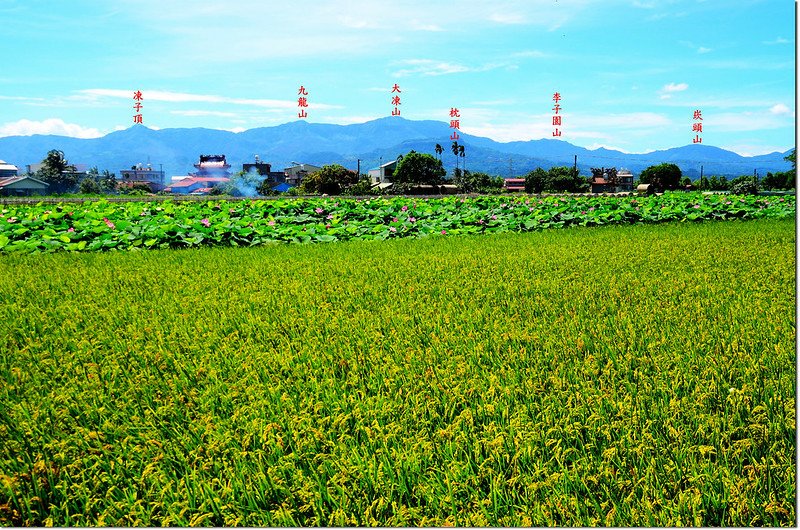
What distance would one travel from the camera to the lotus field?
945cm

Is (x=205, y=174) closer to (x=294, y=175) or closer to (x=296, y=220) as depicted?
(x=294, y=175)

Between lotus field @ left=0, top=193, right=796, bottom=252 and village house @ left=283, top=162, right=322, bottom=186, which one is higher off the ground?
village house @ left=283, top=162, right=322, bottom=186

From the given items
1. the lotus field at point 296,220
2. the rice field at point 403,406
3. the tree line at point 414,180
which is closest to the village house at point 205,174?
the tree line at point 414,180

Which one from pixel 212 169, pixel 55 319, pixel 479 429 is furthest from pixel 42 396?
pixel 212 169

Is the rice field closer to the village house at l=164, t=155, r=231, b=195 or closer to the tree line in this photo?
the tree line

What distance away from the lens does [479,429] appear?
7.80 ft

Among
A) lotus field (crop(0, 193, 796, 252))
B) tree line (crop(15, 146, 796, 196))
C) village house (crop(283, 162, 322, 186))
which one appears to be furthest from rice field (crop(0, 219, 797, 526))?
village house (crop(283, 162, 322, 186))

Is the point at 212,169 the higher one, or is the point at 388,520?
the point at 212,169

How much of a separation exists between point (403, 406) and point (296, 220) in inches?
403

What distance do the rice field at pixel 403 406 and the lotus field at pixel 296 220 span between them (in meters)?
4.42

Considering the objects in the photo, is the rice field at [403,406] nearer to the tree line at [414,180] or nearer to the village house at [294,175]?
the tree line at [414,180]

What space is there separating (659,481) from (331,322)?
2.48 m

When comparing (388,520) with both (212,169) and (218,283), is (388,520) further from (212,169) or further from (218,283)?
(212,169)

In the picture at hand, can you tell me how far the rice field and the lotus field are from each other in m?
4.42
